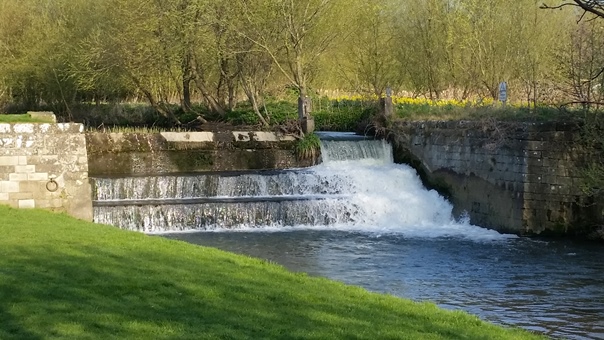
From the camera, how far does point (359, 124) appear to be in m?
26.8

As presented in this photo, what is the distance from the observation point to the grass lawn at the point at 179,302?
22.5 feet

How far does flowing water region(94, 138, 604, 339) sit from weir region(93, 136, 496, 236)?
0.09 feet

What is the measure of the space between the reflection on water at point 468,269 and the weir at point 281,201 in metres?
0.89

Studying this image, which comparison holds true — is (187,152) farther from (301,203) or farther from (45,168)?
(45,168)

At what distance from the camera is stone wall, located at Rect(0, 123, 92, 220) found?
629 inches

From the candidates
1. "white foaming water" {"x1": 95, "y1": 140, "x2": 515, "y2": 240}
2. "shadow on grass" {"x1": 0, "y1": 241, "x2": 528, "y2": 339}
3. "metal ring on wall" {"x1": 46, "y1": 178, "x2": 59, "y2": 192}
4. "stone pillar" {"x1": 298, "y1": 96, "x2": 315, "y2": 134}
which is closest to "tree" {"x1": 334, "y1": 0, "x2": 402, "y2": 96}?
"stone pillar" {"x1": 298, "y1": 96, "x2": 315, "y2": 134}

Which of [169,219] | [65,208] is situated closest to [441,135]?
[169,219]

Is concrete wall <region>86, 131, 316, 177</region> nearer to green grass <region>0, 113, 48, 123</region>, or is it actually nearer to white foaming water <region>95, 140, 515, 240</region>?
white foaming water <region>95, 140, 515, 240</region>

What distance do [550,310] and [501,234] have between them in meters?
7.61

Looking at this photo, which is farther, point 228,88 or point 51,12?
point 51,12

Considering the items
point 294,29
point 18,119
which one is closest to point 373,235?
point 18,119

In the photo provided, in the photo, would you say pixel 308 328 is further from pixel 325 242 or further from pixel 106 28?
pixel 106 28

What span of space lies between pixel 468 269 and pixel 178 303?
7519mm

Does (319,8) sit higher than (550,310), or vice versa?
(319,8)
